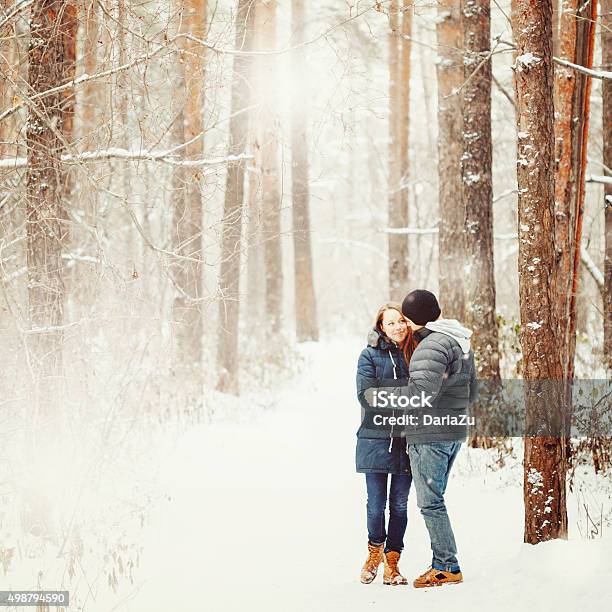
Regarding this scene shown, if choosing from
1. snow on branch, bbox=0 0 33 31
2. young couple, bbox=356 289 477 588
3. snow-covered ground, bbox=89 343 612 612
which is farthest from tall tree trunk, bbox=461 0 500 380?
snow on branch, bbox=0 0 33 31

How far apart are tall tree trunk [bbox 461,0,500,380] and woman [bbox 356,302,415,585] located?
3.75 meters

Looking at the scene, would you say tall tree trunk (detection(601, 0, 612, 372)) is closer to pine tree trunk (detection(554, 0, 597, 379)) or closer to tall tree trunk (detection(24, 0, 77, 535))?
pine tree trunk (detection(554, 0, 597, 379))

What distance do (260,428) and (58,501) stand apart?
4.06 metres

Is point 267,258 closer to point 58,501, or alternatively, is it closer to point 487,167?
point 487,167

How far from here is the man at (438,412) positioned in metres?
4.59

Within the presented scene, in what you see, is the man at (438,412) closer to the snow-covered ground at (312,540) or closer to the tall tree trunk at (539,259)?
the snow-covered ground at (312,540)

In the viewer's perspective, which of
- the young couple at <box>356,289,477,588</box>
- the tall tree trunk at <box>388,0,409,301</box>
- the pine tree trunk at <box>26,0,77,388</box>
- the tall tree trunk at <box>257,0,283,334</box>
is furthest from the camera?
the tall tree trunk at <box>388,0,409,301</box>

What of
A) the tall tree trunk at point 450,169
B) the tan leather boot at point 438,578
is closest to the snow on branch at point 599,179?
the tall tree trunk at point 450,169

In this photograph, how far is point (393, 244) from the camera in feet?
49.5

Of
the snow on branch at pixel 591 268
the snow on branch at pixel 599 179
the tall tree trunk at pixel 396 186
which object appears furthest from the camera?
the tall tree trunk at pixel 396 186

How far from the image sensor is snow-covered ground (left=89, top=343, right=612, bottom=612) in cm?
450

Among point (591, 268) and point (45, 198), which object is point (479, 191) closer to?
point (591, 268)

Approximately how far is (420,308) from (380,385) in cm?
62

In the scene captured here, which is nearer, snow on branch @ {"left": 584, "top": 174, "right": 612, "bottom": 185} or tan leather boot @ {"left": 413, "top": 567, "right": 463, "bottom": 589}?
tan leather boot @ {"left": 413, "top": 567, "right": 463, "bottom": 589}
